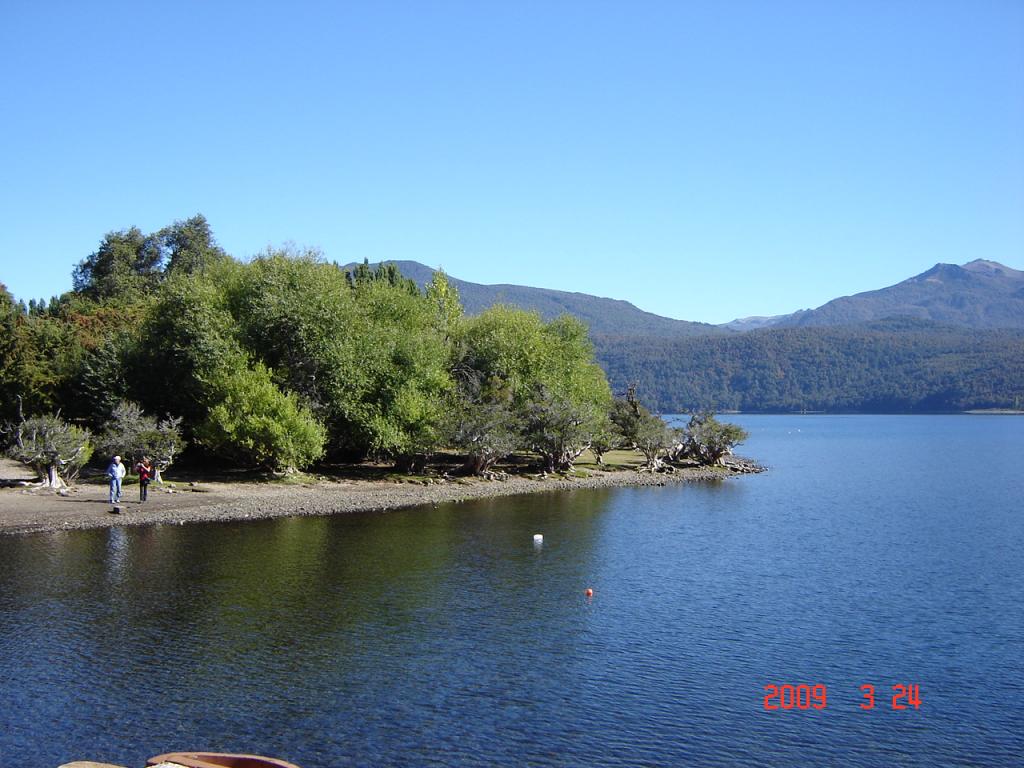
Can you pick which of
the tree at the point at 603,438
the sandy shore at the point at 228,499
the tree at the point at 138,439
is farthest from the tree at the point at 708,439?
the tree at the point at 138,439

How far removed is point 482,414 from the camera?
58.9 m

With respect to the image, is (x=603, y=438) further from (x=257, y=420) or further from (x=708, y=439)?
(x=257, y=420)

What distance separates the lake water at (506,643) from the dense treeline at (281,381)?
9970mm

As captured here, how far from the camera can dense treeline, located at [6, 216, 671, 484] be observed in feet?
166

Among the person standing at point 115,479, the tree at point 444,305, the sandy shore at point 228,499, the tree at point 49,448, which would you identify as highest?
the tree at point 444,305

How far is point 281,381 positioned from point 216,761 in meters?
40.7

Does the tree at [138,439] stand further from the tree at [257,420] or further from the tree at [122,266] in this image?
the tree at [122,266]

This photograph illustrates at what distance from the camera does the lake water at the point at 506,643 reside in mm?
18109

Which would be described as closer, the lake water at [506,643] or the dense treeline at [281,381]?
the lake water at [506,643]

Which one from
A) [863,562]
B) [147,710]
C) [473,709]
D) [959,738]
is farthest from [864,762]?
[863,562]

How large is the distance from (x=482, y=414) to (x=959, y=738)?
42294mm

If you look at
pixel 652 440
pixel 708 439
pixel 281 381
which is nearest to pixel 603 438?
pixel 652 440

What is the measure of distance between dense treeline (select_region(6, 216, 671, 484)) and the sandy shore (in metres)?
2.09

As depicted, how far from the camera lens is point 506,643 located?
965 inches
